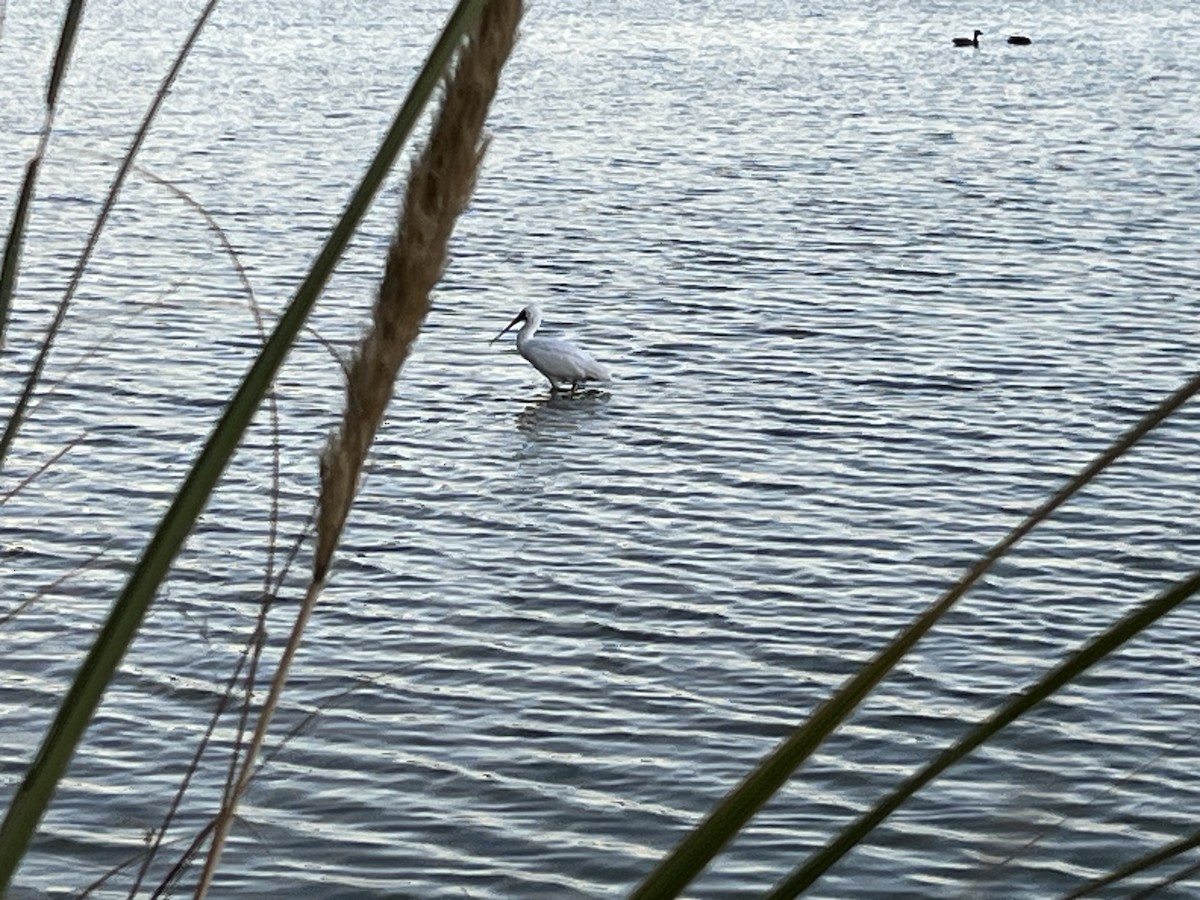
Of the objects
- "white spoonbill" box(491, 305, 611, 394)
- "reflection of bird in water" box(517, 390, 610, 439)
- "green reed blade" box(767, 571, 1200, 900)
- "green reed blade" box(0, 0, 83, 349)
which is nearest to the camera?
"green reed blade" box(767, 571, 1200, 900)

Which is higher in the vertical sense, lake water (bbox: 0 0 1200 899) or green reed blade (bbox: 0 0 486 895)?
green reed blade (bbox: 0 0 486 895)

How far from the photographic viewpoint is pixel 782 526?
29.1 feet

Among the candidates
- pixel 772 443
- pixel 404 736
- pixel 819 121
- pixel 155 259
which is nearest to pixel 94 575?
pixel 404 736

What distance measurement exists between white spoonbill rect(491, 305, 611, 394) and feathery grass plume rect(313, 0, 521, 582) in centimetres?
1037

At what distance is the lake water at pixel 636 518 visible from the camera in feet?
19.5

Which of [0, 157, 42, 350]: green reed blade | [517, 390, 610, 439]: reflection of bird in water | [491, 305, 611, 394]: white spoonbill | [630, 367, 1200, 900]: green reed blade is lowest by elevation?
[517, 390, 610, 439]: reflection of bird in water

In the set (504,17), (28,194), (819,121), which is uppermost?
(504,17)

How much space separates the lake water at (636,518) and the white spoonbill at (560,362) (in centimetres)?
19

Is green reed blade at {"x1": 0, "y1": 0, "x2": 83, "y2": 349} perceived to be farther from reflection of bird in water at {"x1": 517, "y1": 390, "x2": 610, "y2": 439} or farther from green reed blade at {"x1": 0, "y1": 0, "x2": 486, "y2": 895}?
reflection of bird in water at {"x1": 517, "y1": 390, "x2": 610, "y2": 439}

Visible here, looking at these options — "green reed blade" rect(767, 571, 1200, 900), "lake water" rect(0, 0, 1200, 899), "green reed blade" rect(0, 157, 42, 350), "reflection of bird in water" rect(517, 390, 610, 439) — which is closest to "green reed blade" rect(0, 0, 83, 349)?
"green reed blade" rect(0, 157, 42, 350)

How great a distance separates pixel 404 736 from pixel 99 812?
1.06 meters

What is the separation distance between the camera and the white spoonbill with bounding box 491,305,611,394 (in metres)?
11.5

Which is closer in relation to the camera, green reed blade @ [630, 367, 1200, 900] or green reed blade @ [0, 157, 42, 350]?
green reed blade @ [630, 367, 1200, 900]

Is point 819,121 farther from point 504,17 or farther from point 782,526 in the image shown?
point 504,17
